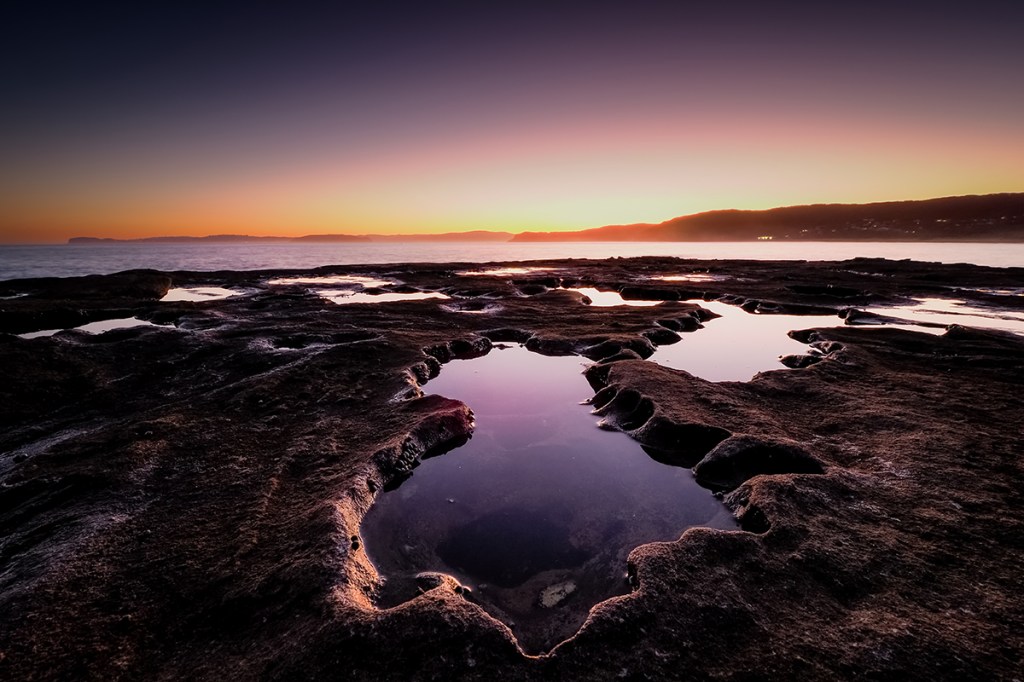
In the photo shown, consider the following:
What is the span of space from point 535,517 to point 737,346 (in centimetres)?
1787

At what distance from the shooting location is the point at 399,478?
1066 centimetres

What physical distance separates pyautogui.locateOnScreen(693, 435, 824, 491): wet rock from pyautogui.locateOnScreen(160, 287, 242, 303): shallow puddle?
1641 inches

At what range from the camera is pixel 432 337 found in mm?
22875

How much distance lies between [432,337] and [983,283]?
54.3 m

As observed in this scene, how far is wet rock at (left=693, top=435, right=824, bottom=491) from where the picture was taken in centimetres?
991

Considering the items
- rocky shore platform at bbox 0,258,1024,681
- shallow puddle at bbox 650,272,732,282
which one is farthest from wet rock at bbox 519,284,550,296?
rocky shore platform at bbox 0,258,1024,681

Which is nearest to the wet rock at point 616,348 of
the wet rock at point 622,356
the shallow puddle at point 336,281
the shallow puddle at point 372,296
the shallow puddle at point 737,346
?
the shallow puddle at point 737,346

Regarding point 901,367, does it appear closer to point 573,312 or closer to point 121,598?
point 573,312

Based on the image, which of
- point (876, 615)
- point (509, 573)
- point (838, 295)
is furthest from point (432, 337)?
point (838, 295)

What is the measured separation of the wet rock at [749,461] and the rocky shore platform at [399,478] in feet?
0.18

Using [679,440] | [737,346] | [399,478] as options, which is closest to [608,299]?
[737,346]

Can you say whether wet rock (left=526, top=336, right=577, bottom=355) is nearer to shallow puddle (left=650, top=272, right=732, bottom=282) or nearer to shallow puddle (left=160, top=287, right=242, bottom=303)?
Result: shallow puddle (left=160, top=287, right=242, bottom=303)

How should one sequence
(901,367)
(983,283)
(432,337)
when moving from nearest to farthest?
(901,367), (432,337), (983,283)

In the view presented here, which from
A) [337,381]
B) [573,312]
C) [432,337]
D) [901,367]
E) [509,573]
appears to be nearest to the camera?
[509,573]
